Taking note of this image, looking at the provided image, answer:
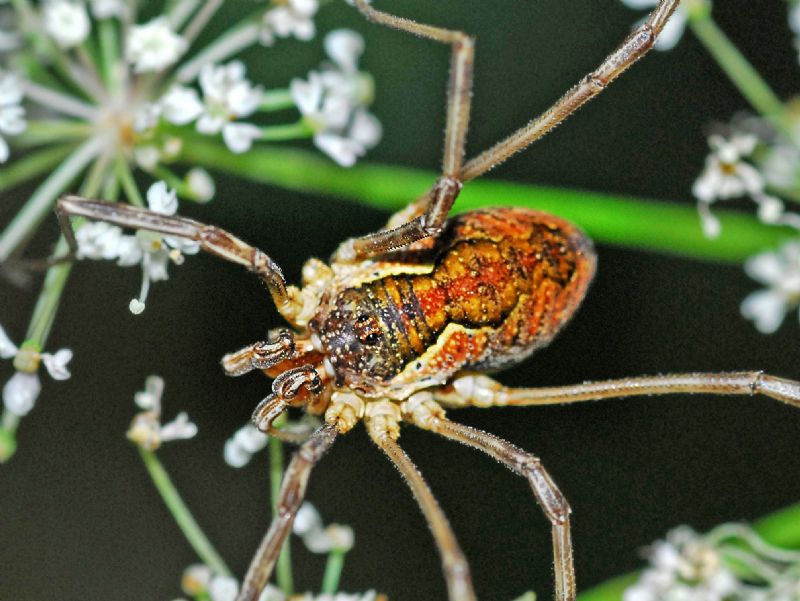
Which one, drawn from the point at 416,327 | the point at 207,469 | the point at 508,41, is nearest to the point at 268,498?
the point at 207,469

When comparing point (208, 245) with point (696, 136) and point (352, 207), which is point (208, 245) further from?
point (696, 136)

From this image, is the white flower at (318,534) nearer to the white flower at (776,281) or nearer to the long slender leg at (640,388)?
the long slender leg at (640,388)

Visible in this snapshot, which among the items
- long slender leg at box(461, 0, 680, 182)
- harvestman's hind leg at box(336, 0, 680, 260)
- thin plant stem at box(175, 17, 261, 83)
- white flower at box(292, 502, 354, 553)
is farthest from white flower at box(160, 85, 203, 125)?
white flower at box(292, 502, 354, 553)

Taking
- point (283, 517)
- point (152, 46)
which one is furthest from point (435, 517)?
point (152, 46)

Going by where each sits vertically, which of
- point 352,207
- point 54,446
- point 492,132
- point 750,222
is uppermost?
point 492,132

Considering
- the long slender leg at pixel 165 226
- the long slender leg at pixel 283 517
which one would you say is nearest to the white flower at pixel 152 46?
the long slender leg at pixel 165 226

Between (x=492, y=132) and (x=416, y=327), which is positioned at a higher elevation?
(x=492, y=132)

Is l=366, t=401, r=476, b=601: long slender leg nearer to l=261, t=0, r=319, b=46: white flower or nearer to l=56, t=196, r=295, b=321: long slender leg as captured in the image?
l=56, t=196, r=295, b=321: long slender leg

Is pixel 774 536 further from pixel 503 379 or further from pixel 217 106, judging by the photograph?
pixel 217 106
